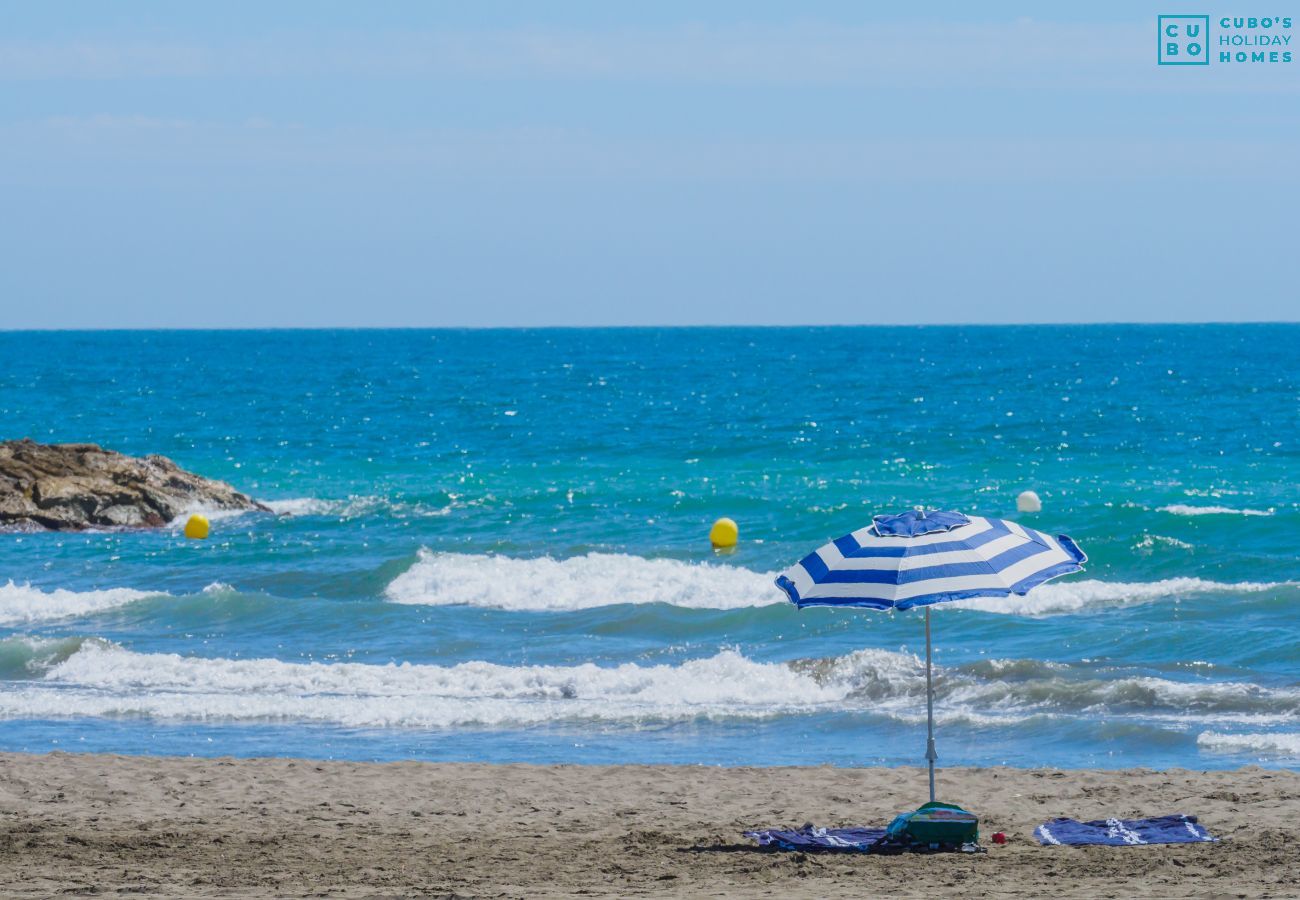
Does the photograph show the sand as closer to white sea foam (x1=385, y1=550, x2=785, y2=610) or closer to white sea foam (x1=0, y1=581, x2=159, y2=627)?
white sea foam (x1=0, y1=581, x2=159, y2=627)

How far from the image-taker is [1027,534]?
8945 millimetres

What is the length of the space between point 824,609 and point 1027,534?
10.1 metres

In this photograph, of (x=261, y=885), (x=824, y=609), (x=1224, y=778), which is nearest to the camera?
(x=261, y=885)

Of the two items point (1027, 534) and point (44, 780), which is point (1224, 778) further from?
point (44, 780)

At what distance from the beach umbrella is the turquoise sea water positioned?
4.21 m

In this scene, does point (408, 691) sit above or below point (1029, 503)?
below

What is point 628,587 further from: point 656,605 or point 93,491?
point 93,491

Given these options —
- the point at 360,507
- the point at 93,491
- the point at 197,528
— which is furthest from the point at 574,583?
the point at 93,491

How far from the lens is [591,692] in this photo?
15.5 metres

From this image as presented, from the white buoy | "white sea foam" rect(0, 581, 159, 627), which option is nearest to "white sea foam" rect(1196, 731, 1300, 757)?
"white sea foam" rect(0, 581, 159, 627)

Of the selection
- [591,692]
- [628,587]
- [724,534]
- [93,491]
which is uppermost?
[93,491]

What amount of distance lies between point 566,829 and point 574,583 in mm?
11784

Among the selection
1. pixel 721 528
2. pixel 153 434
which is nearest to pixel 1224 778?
pixel 721 528

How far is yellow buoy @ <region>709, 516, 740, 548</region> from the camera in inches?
980
